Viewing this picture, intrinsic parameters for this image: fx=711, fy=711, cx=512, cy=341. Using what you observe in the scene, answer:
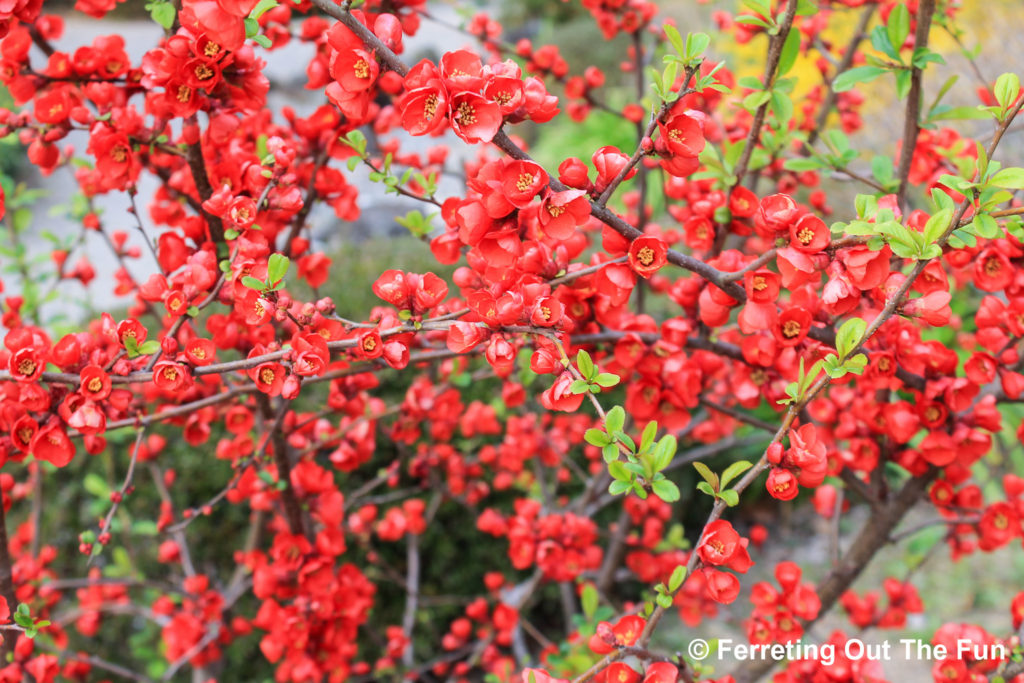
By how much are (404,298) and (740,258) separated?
0.54 meters

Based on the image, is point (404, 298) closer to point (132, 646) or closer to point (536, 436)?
point (536, 436)

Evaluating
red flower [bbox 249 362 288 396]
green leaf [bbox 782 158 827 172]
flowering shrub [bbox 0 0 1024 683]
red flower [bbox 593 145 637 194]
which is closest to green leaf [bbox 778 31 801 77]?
flowering shrub [bbox 0 0 1024 683]

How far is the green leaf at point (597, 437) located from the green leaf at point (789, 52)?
75 centimetres

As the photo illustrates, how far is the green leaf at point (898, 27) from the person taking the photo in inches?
48.4

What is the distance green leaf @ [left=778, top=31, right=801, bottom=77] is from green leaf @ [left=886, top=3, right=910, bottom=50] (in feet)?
0.54

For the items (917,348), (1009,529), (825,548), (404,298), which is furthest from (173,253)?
(825,548)

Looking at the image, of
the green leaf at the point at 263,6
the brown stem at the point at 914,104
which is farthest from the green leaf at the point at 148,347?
the brown stem at the point at 914,104

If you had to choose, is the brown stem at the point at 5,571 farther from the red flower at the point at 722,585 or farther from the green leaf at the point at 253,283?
the red flower at the point at 722,585

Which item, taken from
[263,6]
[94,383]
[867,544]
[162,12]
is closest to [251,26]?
[263,6]

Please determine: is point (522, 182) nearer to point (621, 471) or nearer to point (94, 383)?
point (621, 471)

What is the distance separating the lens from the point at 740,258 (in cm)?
115

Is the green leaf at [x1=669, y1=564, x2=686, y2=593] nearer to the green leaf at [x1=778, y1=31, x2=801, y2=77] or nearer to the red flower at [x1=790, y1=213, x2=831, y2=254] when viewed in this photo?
→ the red flower at [x1=790, y1=213, x2=831, y2=254]

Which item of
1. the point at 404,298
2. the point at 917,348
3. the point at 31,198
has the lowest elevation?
the point at 31,198

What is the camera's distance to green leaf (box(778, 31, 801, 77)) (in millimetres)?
1207
